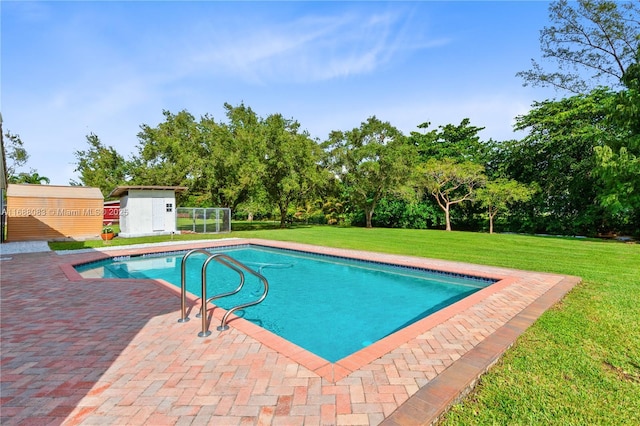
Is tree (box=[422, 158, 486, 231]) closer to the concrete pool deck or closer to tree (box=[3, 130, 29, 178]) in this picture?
the concrete pool deck

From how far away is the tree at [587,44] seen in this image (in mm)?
15617

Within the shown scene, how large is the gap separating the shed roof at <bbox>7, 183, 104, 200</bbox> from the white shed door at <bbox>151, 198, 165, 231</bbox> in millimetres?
3012

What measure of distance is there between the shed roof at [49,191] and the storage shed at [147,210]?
1.21m

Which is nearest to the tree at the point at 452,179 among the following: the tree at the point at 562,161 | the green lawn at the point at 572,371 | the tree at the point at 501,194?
the tree at the point at 501,194

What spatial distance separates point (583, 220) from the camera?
731 inches

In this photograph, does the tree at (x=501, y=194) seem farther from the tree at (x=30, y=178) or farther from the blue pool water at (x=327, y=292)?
the tree at (x=30, y=178)

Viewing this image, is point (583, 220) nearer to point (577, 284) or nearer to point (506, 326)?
point (577, 284)

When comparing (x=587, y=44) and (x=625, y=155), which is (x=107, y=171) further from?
(x=587, y=44)

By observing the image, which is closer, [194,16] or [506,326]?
[506,326]

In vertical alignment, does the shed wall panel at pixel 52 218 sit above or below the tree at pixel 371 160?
below

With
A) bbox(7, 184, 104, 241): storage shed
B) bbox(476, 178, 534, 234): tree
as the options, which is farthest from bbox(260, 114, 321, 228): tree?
bbox(476, 178, 534, 234): tree

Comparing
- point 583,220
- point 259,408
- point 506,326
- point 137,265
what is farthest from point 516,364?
point 583,220

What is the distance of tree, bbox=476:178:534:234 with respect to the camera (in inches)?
765

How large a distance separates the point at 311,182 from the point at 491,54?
41.1 ft
